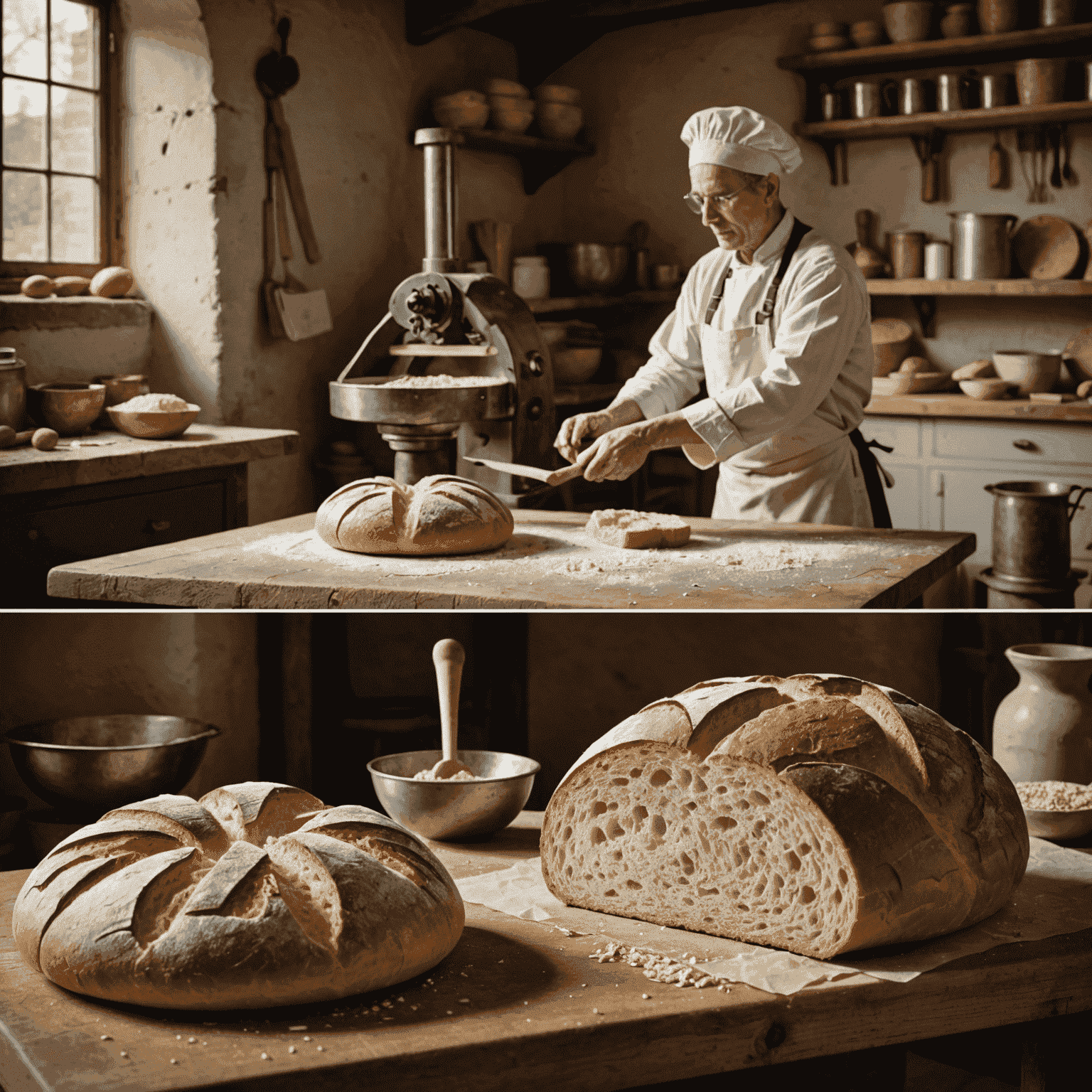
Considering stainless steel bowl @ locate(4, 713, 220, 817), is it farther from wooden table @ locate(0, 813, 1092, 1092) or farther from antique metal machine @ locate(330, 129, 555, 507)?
antique metal machine @ locate(330, 129, 555, 507)

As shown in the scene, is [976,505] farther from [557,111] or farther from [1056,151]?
[557,111]

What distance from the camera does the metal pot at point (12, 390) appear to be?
3.37 meters

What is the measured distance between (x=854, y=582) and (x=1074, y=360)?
3418 millimetres

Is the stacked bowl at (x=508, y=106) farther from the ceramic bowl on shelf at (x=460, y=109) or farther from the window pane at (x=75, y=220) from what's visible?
the window pane at (x=75, y=220)

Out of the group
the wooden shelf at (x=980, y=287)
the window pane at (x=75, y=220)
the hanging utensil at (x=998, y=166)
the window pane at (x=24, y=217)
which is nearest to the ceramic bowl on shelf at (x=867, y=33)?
the hanging utensil at (x=998, y=166)

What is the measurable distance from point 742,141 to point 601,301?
2.73m

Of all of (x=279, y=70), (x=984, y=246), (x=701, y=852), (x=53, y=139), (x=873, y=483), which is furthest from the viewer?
(x=984, y=246)

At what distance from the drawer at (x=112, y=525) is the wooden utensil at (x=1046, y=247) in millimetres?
3450

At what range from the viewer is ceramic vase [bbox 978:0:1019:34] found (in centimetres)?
483

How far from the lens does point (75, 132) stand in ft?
13.4

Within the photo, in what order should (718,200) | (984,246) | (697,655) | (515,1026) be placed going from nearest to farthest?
1. (515,1026)
2. (697,655)
3. (718,200)
4. (984,246)

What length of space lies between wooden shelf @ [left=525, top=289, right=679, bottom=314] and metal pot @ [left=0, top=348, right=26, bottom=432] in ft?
7.49

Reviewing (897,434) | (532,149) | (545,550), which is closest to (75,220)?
(532,149)

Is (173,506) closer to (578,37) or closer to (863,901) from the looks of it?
(863,901)
